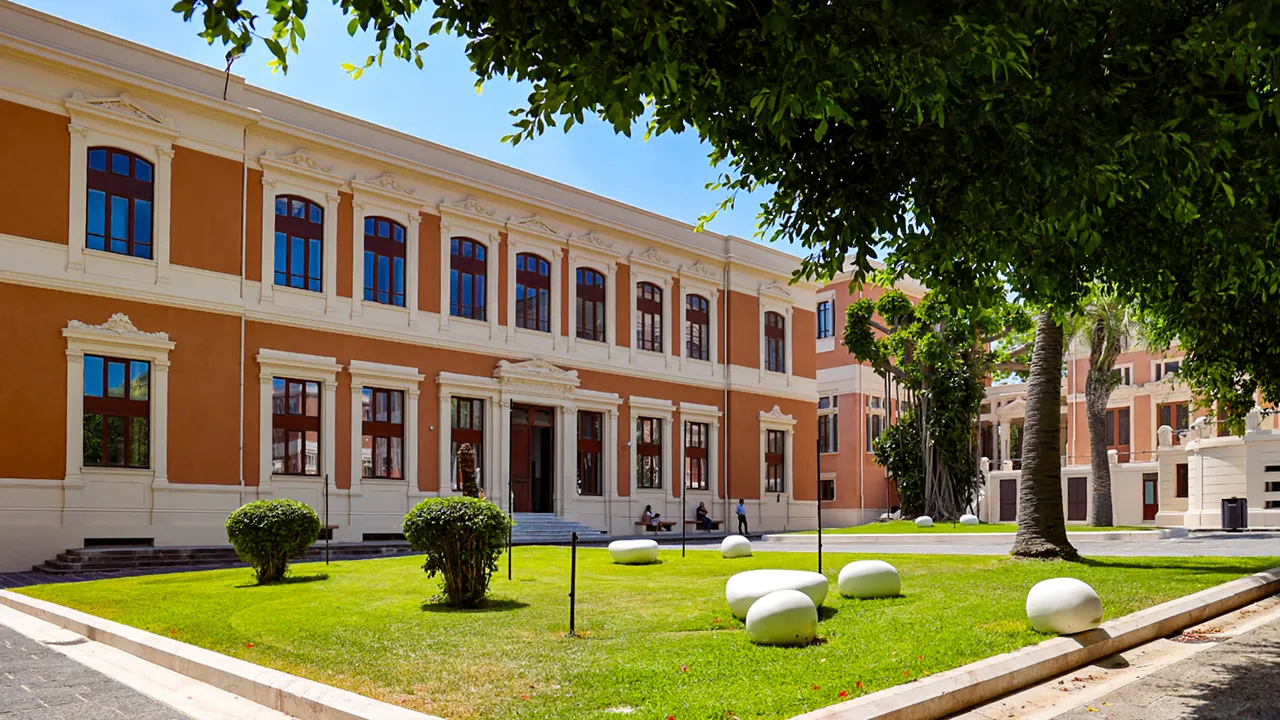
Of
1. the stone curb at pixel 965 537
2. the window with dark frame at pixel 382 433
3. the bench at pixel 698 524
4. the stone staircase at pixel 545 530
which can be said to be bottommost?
the bench at pixel 698 524

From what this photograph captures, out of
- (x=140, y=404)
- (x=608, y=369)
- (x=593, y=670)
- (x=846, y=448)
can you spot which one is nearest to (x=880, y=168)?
(x=593, y=670)

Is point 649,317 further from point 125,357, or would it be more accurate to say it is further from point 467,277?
point 125,357

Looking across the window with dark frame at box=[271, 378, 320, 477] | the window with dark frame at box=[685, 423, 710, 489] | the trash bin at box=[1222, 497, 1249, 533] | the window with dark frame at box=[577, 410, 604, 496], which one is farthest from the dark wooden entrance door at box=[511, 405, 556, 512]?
the trash bin at box=[1222, 497, 1249, 533]

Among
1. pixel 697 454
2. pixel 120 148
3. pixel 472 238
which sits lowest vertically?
pixel 697 454

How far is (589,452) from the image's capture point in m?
37.2

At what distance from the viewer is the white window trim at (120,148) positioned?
81.1 ft

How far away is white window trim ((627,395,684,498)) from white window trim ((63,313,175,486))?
56.6ft

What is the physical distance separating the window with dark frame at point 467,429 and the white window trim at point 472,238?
7.76 feet

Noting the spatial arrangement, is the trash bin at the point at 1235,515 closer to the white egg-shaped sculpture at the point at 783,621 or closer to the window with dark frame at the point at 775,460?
the window with dark frame at the point at 775,460

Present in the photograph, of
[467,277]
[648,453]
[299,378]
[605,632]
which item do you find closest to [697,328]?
[648,453]

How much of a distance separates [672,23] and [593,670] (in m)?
4.84

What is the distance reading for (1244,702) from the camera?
692 centimetres

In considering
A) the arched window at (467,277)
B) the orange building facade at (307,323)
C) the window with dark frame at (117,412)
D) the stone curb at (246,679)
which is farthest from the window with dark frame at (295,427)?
the stone curb at (246,679)

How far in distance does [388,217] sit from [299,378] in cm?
594
